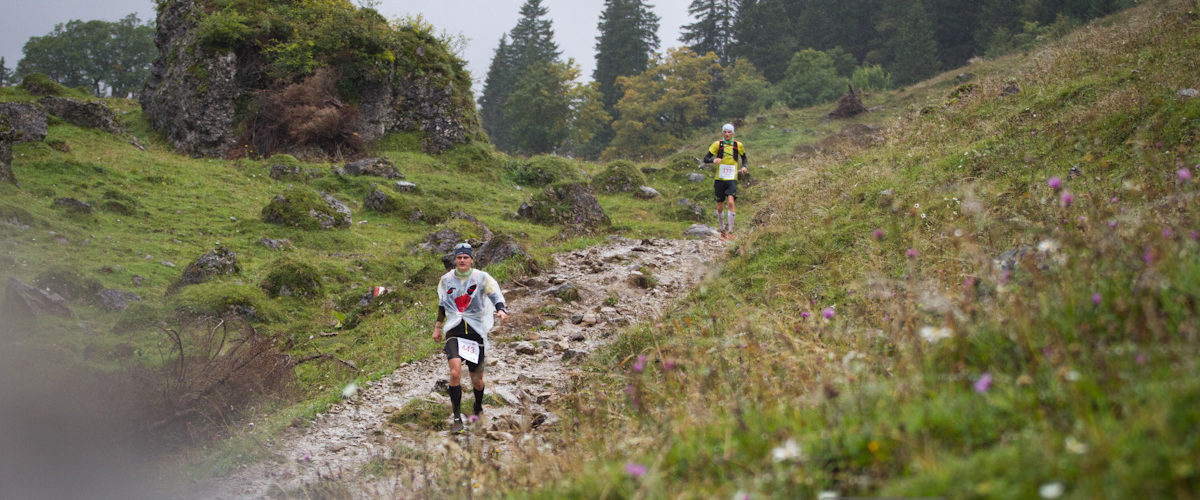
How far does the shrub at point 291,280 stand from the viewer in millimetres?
11703

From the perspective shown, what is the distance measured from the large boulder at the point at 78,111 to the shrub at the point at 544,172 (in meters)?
15.6

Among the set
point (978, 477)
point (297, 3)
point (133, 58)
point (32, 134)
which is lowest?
point (978, 477)

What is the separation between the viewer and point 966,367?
299 centimetres

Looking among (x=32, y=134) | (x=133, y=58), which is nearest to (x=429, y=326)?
(x=32, y=134)

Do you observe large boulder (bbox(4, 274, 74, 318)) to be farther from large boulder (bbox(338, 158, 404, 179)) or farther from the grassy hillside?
large boulder (bbox(338, 158, 404, 179))

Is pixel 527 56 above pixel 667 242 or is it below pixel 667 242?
above

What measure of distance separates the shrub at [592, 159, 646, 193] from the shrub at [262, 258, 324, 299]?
42.4ft

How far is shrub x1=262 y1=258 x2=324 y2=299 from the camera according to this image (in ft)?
38.4

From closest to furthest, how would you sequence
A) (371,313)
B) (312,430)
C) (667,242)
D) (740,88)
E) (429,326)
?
1. (312,430)
2. (429,326)
3. (371,313)
4. (667,242)
5. (740,88)

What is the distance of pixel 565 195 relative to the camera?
18.2 m

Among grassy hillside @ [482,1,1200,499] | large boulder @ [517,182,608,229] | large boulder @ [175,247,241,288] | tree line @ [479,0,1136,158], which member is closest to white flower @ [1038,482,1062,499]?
grassy hillside @ [482,1,1200,499]

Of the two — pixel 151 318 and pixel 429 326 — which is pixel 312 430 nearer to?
pixel 429 326

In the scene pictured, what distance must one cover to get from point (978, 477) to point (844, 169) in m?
12.0

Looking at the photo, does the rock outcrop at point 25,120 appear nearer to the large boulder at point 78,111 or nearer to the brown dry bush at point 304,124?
the large boulder at point 78,111
